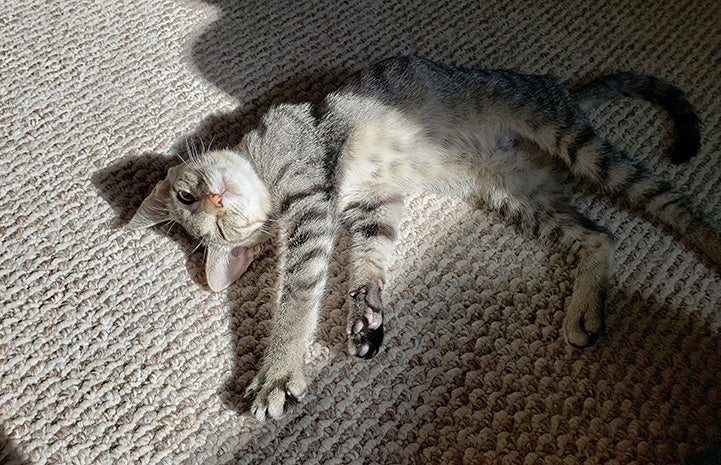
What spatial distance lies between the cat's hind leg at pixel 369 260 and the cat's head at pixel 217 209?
197mm

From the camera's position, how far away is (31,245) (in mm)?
1251

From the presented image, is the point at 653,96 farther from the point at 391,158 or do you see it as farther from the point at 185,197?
the point at 185,197

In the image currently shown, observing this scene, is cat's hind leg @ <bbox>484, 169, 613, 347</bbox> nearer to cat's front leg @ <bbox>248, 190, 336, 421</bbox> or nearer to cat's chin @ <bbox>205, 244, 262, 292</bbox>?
cat's front leg @ <bbox>248, 190, 336, 421</bbox>

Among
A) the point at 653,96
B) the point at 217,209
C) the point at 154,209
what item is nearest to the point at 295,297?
the point at 217,209

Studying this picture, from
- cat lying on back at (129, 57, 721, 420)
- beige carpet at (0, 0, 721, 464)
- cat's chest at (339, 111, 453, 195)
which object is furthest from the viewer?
cat's chest at (339, 111, 453, 195)

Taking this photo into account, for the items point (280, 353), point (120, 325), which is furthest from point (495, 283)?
point (120, 325)

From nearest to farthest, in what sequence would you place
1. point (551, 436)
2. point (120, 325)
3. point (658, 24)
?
point (551, 436) < point (120, 325) < point (658, 24)

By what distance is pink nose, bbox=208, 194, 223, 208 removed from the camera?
1.23m

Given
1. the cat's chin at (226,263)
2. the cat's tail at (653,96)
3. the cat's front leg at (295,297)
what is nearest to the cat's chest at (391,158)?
the cat's front leg at (295,297)

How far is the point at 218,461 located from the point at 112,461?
178mm

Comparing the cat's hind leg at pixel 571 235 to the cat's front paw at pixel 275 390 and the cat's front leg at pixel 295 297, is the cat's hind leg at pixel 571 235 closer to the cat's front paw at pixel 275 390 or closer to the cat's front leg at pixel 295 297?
the cat's front leg at pixel 295 297

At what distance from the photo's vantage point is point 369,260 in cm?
124

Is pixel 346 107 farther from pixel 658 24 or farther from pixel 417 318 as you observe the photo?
pixel 658 24

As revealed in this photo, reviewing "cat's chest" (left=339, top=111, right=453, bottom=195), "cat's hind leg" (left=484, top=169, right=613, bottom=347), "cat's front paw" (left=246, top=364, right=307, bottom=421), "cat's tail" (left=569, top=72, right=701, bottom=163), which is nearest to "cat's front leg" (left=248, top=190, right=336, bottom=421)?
"cat's front paw" (left=246, top=364, right=307, bottom=421)
